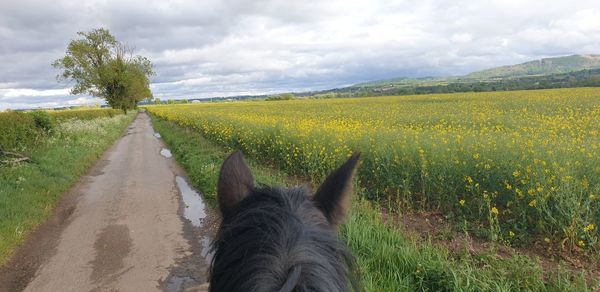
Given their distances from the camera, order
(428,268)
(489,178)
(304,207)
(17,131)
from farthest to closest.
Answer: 1. (17,131)
2. (489,178)
3. (428,268)
4. (304,207)

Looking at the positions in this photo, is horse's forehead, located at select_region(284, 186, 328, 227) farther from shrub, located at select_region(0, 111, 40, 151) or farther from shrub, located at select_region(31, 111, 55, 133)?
shrub, located at select_region(31, 111, 55, 133)

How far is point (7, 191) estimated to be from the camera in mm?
8289

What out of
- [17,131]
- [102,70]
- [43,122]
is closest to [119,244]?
[17,131]

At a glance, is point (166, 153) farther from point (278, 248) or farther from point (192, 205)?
point (278, 248)

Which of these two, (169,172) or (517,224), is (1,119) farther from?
(517,224)

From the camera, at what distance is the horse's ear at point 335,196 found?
5.73 feet

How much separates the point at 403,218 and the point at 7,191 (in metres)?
7.84

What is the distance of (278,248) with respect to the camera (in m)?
1.30

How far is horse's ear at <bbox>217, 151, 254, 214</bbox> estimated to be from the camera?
1871 mm

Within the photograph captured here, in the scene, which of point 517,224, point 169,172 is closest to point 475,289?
point 517,224

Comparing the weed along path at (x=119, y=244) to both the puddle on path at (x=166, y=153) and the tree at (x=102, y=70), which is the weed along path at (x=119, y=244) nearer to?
the puddle on path at (x=166, y=153)

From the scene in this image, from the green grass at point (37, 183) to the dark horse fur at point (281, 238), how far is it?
5196 mm

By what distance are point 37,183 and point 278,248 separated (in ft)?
32.3

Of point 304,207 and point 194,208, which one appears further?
point 194,208
